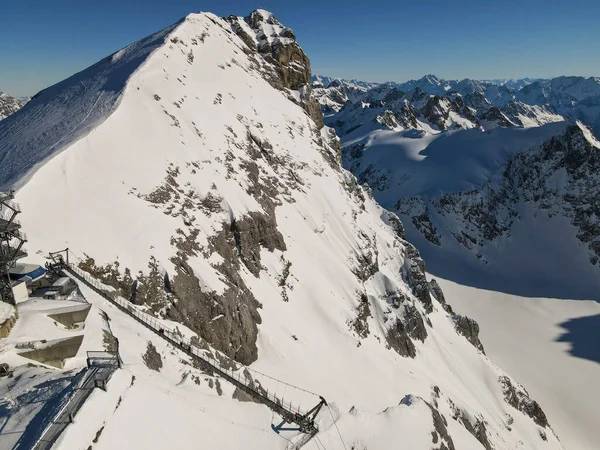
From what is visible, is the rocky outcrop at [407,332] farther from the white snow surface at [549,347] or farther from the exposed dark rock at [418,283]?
the white snow surface at [549,347]

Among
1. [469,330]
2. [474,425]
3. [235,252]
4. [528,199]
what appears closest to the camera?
[235,252]

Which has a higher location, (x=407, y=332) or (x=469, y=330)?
(x=469, y=330)

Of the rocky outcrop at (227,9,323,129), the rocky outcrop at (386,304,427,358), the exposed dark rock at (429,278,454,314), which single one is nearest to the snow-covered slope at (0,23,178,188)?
the rocky outcrop at (227,9,323,129)

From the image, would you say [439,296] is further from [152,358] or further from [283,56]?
[152,358]

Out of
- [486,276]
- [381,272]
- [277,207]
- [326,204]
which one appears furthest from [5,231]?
[486,276]

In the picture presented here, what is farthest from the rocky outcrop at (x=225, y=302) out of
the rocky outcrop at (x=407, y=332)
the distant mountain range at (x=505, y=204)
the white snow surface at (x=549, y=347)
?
the distant mountain range at (x=505, y=204)

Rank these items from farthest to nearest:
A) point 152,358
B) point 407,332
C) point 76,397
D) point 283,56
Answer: point 283,56
point 407,332
point 152,358
point 76,397

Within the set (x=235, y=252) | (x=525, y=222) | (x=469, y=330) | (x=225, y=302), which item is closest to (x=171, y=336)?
(x=225, y=302)

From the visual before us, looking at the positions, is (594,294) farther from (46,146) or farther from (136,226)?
(46,146)
